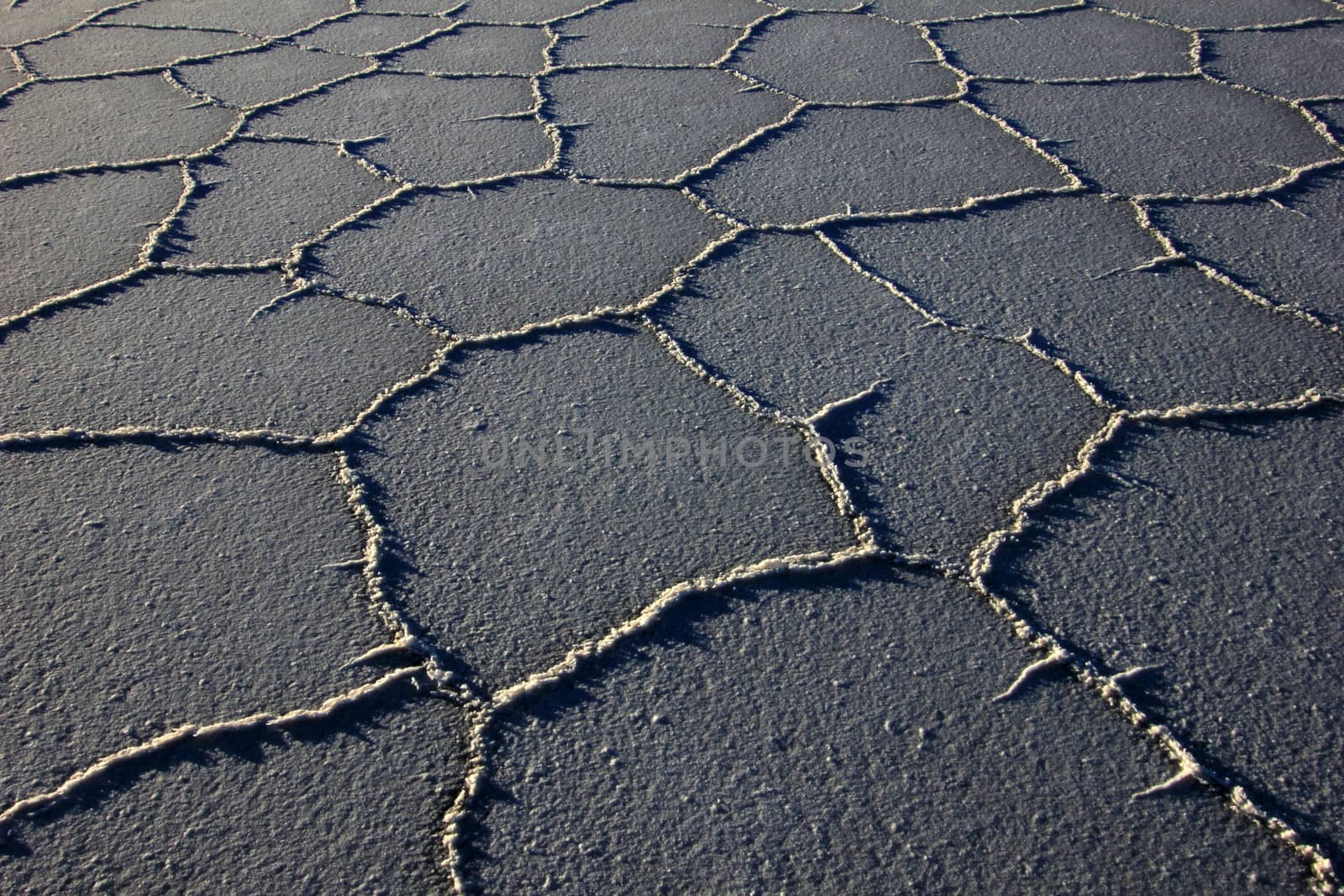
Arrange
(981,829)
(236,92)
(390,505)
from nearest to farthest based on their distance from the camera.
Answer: (981,829) < (390,505) < (236,92)

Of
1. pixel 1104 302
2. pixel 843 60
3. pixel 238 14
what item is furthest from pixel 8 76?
pixel 1104 302

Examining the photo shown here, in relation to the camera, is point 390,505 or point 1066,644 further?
point 390,505

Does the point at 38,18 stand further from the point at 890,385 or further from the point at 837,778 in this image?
the point at 837,778

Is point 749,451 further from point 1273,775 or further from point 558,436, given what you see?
point 1273,775

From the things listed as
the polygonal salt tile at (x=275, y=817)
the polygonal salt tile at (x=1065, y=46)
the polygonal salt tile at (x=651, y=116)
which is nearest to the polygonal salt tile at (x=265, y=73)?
the polygonal salt tile at (x=651, y=116)

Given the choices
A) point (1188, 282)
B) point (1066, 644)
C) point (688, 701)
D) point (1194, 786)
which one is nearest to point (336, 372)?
point (688, 701)

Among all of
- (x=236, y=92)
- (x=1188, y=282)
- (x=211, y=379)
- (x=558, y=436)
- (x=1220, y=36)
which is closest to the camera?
(x=558, y=436)

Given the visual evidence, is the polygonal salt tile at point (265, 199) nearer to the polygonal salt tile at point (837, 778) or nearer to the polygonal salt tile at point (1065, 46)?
the polygonal salt tile at point (837, 778)
